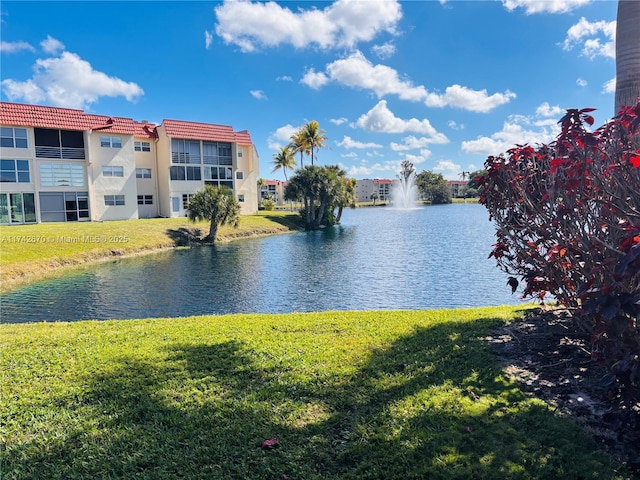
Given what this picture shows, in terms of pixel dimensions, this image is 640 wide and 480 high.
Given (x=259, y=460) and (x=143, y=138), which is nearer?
(x=259, y=460)

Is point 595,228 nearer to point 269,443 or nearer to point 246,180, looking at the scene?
point 269,443

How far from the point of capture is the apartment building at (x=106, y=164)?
3341cm

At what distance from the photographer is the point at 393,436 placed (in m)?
3.92

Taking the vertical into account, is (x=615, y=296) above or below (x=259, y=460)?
above

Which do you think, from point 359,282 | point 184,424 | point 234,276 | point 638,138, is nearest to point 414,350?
point 184,424

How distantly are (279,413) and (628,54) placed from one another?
7.53 m

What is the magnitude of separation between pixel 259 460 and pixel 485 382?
292cm

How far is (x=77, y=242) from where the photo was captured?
2581 cm

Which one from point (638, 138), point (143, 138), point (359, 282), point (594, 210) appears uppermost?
point (143, 138)

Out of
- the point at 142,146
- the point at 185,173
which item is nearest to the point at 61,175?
the point at 142,146

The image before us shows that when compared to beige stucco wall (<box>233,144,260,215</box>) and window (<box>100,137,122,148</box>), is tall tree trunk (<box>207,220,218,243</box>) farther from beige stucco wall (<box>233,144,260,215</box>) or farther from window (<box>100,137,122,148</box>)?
beige stucco wall (<box>233,144,260,215</box>)

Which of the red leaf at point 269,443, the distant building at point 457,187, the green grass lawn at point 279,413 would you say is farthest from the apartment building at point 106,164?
the distant building at point 457,187

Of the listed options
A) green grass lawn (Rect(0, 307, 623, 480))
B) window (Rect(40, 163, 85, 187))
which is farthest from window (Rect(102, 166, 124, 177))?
green grass lawn (Rect(0, 307, 623, 480))

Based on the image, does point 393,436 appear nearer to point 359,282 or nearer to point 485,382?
point 485,382
